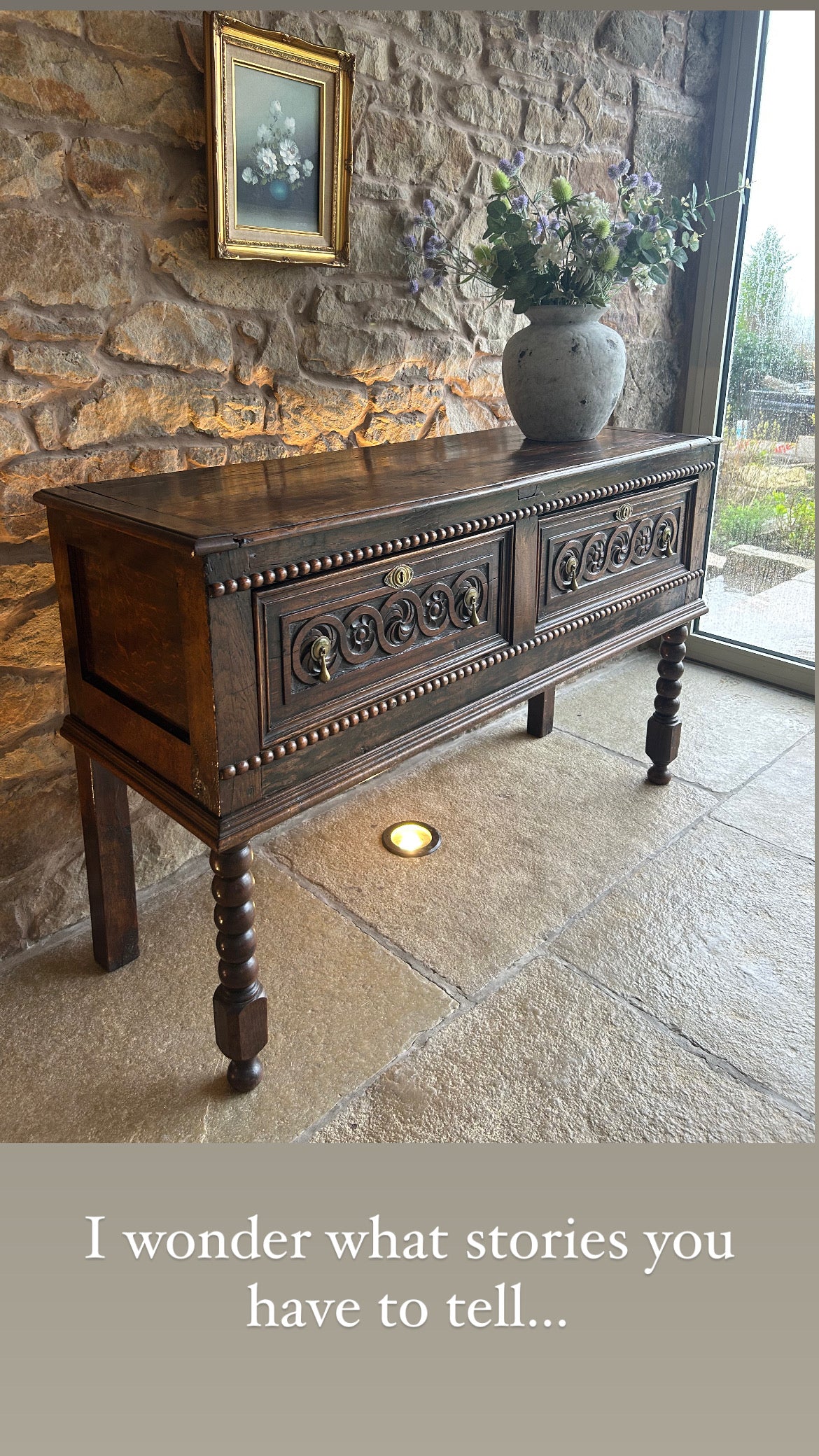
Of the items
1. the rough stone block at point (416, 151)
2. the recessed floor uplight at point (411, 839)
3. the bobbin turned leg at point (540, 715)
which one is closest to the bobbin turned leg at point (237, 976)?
the recessed floor uplight at point (411, 839)

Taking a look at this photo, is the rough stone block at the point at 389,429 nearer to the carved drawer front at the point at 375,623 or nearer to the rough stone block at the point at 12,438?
the carved drawer front at the point at 375,623

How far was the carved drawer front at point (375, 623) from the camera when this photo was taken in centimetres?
129

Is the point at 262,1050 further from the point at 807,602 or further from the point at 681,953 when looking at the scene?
the point at 807,602

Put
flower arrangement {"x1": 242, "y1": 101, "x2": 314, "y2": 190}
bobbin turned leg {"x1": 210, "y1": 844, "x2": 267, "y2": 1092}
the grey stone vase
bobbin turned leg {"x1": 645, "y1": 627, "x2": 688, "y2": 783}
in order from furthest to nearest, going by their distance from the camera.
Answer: bobbin turned leg {"x1": 645, "y1": 627, "x2": 688, "y2": 783} < the grey stone vase < flower arrangement {"x1": 242, "y1": 101, "x2": 314, "y2": 190} < bobbin turned leg {"x1": 210, "y1": 844, "x2": 267, "y2": 1092}

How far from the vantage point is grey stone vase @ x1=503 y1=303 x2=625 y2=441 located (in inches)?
74.7

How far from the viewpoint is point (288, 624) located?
4.22 feet

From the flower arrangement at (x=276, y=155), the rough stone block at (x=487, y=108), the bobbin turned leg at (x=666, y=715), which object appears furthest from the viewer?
the bobbin turned leg at (x=666, y=715)

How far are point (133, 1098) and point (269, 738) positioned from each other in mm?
656

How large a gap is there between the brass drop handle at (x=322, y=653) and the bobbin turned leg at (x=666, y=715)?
1245mm

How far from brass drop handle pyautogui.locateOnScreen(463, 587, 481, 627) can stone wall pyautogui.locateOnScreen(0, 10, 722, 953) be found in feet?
2.02

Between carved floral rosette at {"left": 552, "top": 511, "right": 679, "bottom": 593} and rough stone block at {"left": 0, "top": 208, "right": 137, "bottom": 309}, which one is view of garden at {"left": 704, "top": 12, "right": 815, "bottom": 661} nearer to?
carved floral rosette at {"left": 552, "top": 511, "right": 679, "bottom": 593}

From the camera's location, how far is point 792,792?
2408 millimetres

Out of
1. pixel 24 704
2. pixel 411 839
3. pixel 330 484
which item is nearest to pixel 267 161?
pixel 330 484

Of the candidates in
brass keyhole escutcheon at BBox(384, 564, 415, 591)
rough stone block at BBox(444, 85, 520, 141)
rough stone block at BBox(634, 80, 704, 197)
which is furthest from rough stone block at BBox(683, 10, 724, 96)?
brass keyhole escutcheon at BBox(384, 564, 415, 591)
